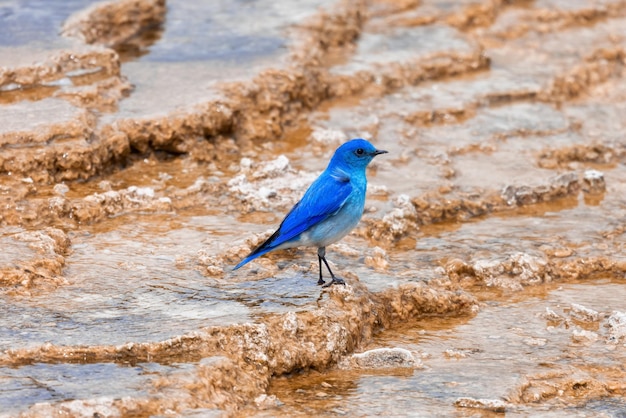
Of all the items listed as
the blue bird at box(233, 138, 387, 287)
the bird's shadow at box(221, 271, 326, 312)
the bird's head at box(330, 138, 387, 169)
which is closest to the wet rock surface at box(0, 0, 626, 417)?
the bird's shadow at box(221, 271, 326, 312)

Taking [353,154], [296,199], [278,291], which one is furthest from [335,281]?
[296,199]

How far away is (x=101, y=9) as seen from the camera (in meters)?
8.51

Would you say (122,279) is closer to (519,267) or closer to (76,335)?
(76,335)

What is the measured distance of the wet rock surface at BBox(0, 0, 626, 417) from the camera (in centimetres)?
430

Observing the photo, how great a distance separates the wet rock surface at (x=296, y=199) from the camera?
4305mm

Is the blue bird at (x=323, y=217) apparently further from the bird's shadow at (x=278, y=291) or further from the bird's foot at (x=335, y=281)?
the bird's shadow at (x=278, y=291)

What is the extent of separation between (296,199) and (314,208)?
54.7 inches

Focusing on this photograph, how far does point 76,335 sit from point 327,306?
4.02 ft

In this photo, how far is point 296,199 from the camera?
636cm

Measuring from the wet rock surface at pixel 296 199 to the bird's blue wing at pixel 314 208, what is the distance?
31 centimetres

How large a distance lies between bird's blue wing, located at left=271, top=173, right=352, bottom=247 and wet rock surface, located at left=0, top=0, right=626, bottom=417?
12.1 inches

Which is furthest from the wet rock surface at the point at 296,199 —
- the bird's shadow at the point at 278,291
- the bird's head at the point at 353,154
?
the bird's head at the point at 353,154

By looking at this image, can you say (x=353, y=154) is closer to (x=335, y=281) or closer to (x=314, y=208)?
(x=314, y=208)

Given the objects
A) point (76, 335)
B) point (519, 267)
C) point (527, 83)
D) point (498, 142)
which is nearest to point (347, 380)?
point (76, 335)
